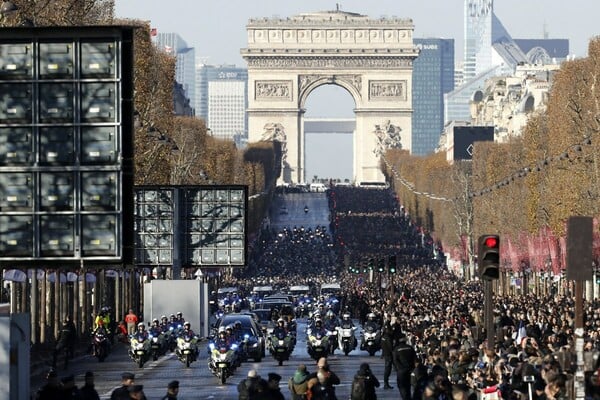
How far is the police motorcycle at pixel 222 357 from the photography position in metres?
50.3

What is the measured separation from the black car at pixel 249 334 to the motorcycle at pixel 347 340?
3288 mm

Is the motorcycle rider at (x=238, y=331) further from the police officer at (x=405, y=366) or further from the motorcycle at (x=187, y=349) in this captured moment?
the police officer at (x=405, y=366)

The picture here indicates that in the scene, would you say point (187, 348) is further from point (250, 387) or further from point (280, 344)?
point (250, 387)

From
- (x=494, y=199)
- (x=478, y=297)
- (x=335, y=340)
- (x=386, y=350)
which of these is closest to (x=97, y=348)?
(x=335, y=340)

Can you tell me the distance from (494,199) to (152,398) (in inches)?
3138

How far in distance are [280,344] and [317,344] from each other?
5.15 ft

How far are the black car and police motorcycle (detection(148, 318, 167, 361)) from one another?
1.68 m

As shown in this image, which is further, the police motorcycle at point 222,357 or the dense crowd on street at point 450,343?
the police motorcycle at point 222,357

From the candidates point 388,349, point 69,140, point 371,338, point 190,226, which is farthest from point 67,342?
point 69,140

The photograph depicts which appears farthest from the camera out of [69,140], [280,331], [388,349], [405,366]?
[280,331]

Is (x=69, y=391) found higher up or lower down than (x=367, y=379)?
higher up

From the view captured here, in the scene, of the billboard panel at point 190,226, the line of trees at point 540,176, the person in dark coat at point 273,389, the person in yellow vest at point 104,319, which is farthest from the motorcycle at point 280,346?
the person in dark coat at point 273,389

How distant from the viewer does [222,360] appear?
50375 millimetres

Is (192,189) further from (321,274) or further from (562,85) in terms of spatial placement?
(321,274)
